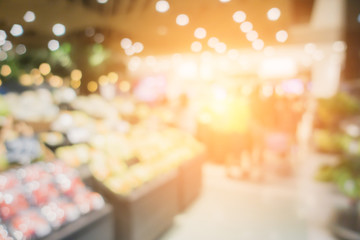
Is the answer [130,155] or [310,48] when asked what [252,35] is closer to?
[310,48]

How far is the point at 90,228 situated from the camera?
104 inches

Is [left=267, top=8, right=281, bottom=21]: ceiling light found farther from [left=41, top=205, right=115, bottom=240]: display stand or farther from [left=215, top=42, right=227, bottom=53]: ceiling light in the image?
[left=41, top=205, right=115, bottom=240]: display stand

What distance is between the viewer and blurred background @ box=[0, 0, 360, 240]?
9.62ft

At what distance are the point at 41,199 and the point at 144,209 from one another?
4.22 feet

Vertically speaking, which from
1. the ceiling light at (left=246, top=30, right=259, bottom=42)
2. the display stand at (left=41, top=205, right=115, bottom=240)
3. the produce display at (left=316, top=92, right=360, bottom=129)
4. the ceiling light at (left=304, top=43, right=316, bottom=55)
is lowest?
the display stand at (left=41, top=205, right=115, bottom=240)

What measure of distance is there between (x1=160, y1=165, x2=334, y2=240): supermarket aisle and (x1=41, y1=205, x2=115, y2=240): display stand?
4.07ft

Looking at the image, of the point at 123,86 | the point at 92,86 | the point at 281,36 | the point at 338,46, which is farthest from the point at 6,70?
the point at 338,46

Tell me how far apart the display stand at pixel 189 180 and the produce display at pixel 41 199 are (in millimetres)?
1953

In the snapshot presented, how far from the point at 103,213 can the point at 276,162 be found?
21.0ft

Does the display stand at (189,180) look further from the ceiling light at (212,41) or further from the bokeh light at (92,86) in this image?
the ceiling light at (212,41)

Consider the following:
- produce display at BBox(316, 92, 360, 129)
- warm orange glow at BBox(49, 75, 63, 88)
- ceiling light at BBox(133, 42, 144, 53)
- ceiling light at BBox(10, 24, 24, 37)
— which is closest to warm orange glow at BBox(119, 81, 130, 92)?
ceiling light at BBox(133, 42, 144, 53)

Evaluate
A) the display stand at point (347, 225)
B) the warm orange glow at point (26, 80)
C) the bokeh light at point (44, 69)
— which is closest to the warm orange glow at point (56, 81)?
the bokeh light at point (44, 69)

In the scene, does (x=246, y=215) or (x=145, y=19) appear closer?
(x=246, y=215)

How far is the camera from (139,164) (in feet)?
13.8
